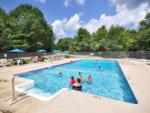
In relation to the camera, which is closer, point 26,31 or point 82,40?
point 26,31

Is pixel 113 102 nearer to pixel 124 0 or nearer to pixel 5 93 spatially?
pixel 5 93

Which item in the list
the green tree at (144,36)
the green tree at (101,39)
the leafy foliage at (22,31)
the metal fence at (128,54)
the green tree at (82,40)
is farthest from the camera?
the green tree at (82,40)

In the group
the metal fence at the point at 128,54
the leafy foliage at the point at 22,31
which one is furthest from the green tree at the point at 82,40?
the leafy foliage at the point at 22,31

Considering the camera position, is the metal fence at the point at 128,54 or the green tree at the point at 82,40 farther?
the green tree at the point at 82,40

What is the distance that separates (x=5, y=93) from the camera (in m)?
6.34

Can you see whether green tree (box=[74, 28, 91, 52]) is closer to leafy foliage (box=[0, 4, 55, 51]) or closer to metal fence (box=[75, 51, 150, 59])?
metal fence (box=[75, 51, 150, 59])

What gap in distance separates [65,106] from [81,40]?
4042 cm

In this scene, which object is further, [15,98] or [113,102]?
[15,98]

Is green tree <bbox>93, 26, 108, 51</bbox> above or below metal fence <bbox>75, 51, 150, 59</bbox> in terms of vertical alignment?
above

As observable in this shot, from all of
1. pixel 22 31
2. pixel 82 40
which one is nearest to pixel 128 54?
pixel 82 40

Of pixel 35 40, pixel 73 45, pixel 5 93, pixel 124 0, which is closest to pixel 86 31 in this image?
pixel 73 45

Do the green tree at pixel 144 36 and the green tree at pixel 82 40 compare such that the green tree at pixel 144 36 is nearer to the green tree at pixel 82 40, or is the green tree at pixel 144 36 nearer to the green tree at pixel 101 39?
the green tree at pixel 101 39

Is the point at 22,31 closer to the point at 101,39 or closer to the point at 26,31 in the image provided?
the point at 26,31

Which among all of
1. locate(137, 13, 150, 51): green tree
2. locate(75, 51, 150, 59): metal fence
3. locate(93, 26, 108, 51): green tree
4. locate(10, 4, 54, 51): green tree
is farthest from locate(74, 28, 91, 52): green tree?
locate(137, 13, 150, 51): green tree
